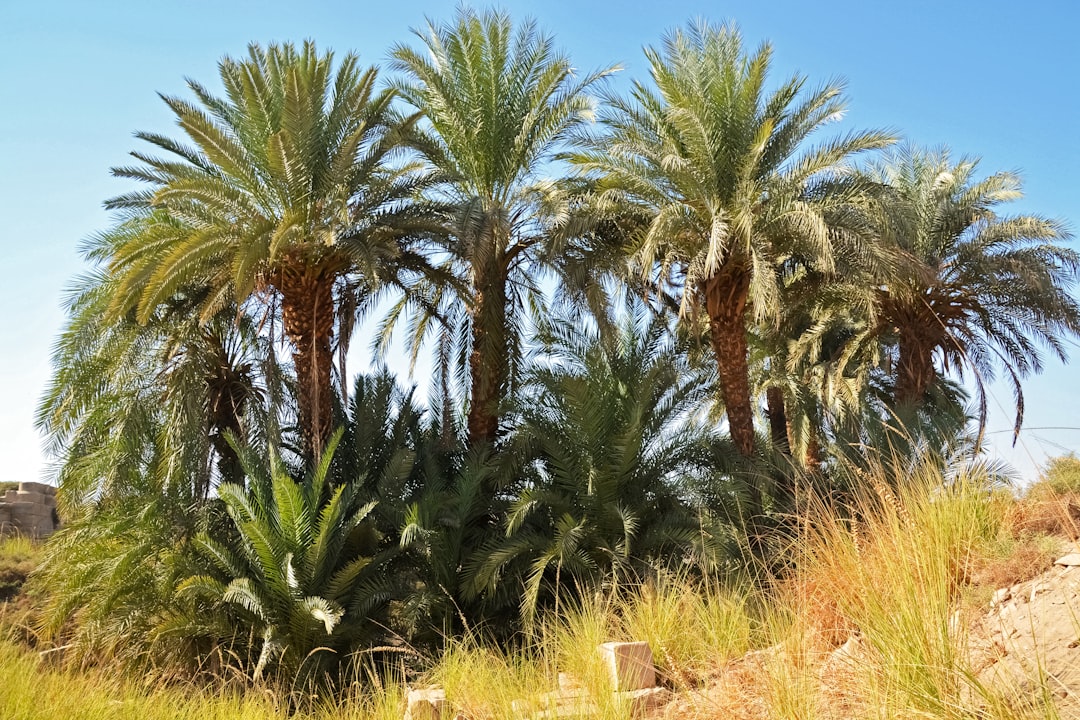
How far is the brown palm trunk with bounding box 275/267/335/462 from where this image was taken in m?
15.0

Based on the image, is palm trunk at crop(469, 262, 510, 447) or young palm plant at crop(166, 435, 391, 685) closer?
young palm plant at crop(166, 435, 391, 685)

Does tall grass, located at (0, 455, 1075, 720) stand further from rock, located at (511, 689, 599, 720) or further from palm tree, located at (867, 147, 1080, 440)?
palm tree, located at (867, 147, 1080, 440)

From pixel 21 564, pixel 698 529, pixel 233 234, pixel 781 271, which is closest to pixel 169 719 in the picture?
pixel 698 529

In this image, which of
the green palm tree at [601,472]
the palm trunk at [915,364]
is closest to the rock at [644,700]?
the green palm tree at [601,472]

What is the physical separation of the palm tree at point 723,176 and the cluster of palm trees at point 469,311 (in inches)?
2.2

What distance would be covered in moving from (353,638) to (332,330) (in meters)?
5.55

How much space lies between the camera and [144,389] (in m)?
15.3

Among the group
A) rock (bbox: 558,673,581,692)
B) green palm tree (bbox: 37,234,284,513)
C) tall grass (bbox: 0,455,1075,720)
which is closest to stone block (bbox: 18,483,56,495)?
green palm tree (bbox: 37,234,284,513)

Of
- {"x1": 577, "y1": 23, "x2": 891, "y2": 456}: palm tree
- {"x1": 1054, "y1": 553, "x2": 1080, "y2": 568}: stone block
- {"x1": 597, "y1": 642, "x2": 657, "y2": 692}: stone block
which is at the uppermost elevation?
→ {"x1": 577, "y1": 23, "x2": 891, "y2": 456}: palm tree

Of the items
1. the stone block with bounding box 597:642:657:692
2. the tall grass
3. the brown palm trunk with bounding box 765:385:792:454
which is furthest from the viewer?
the brown palm trunk with bounding box 765:385:792:454

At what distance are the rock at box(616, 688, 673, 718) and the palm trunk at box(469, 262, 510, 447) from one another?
9.28 meters

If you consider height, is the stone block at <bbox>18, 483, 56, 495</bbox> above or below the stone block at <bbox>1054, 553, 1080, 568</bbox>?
above

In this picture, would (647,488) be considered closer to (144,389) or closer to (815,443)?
(144,389)

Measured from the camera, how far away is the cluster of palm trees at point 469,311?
13.3 m
